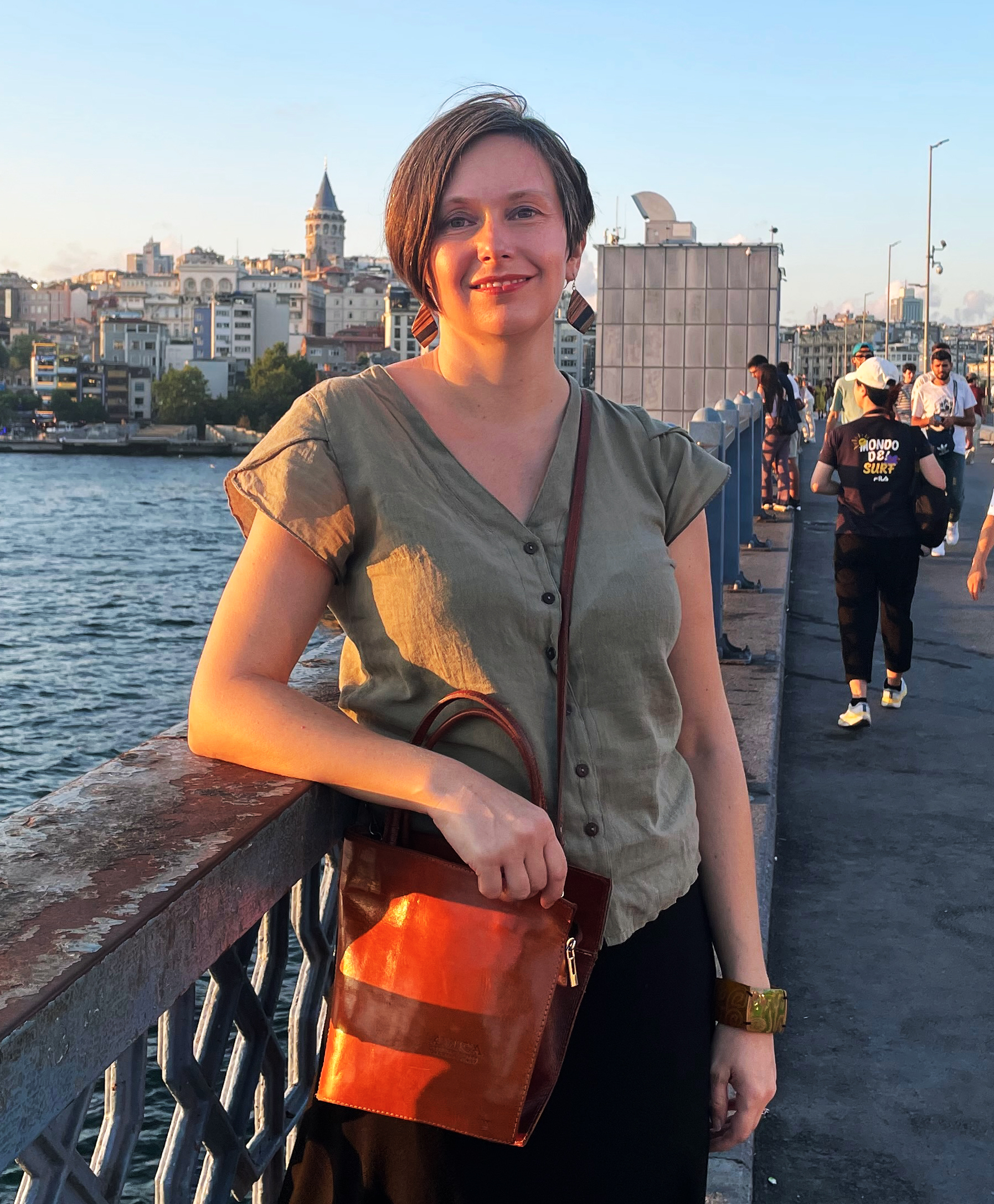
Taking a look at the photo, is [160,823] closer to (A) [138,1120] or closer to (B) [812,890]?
(A) [138,1120]

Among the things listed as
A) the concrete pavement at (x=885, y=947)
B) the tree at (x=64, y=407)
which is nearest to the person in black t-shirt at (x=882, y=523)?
the concrete pavement at (x=885, y=947)

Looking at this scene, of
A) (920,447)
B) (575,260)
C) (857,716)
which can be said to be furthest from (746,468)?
(575,260)

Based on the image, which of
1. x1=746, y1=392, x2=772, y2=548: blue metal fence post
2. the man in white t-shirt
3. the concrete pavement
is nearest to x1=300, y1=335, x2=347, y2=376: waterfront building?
the man in white t-shirt

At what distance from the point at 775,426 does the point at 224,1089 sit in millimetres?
9545

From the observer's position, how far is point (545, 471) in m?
1.41

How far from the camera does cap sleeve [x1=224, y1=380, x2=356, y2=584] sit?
130 cm

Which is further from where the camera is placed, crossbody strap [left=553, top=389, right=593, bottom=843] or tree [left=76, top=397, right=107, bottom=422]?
tree [left=76, top=397, right=107, bottom=422]

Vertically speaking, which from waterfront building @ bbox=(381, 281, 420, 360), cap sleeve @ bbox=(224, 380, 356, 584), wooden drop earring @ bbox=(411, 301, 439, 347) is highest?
waterfront building @ bbox=(381, 281, 420, 360)

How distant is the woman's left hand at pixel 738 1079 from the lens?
58.4 inches

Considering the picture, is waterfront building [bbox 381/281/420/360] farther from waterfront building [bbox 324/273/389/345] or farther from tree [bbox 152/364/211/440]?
waterfront building [bbox 324/273/389/345]

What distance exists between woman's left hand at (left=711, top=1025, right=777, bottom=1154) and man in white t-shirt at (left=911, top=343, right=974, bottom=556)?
26.6 ft

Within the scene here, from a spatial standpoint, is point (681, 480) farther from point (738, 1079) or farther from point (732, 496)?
point (732, 496)

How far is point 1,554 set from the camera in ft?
158

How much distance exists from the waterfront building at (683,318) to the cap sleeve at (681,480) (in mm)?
10853
